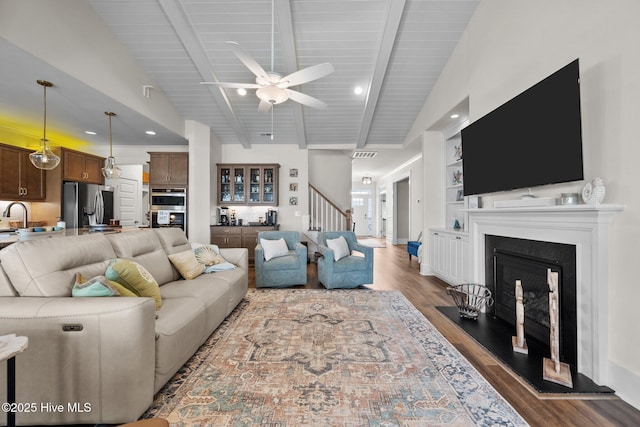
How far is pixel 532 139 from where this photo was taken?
2434 mm

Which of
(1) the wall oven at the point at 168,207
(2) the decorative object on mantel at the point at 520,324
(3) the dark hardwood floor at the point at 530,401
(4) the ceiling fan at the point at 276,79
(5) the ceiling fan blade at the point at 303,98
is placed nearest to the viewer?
(3) the dark hardwood floor at the point at 530,401

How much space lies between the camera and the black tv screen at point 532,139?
2.04 metres

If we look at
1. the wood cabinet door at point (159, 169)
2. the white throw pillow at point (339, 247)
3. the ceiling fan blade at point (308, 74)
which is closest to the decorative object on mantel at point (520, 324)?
the white throw pillow at point (339, 247)

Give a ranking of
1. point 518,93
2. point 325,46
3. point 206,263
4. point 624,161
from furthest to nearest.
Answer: point 325,46 → point 206,263 → point 518,93 → point 624,161

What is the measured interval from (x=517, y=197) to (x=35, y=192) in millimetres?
7192

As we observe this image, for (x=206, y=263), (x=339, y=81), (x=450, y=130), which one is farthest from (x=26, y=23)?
(x=450, y=130)

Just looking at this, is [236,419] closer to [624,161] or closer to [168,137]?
[624,161]

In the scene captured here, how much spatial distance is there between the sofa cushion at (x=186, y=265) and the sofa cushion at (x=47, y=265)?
87 centimetres

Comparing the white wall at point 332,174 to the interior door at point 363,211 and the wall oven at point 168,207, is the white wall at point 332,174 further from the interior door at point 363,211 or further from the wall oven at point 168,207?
the interior door at point 363,211

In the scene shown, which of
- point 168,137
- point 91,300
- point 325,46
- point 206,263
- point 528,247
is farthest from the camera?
point 168,137

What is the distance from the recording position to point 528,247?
253 cm

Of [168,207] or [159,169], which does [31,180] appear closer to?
[159,169]

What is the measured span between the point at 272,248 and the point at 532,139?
3.36 metres

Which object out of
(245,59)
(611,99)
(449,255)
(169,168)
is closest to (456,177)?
(449,255)
